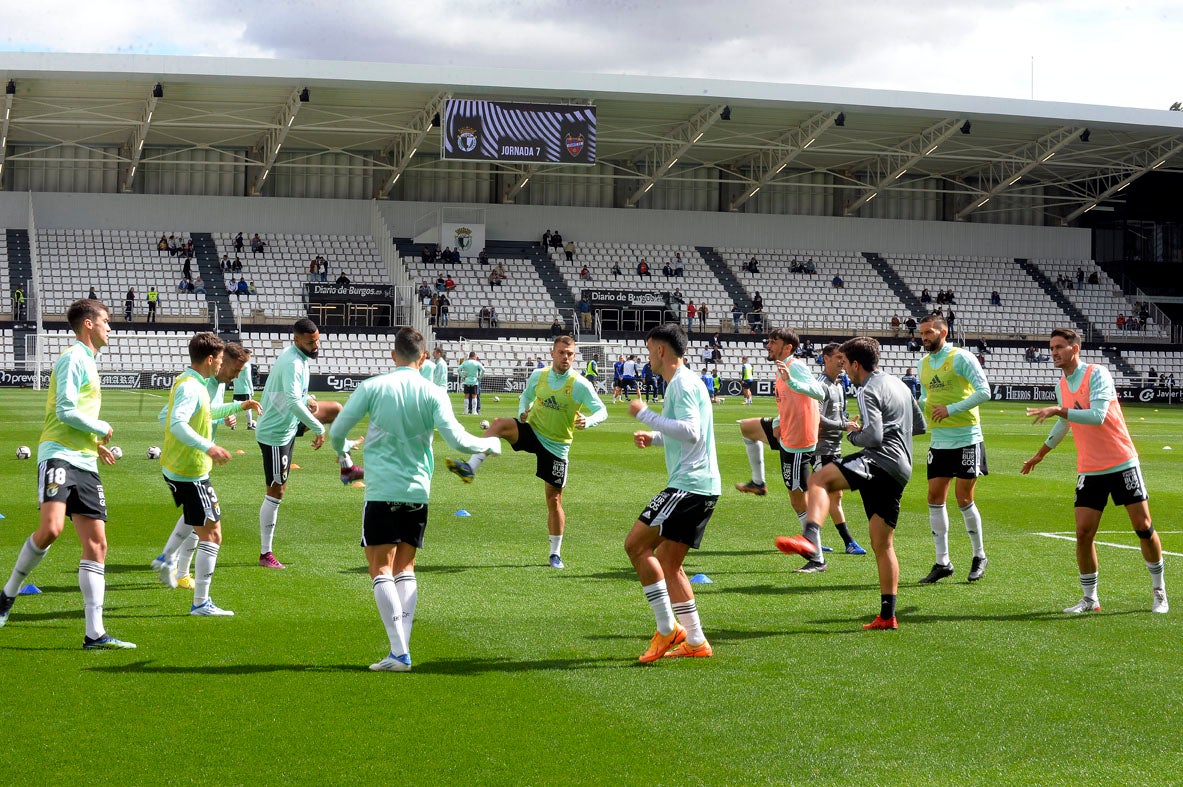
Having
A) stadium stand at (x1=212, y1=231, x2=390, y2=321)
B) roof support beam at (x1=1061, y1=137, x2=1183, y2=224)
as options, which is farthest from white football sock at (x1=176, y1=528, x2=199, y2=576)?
roof support beam at (x1=1061, y1=137, x2=1183, y2=224)

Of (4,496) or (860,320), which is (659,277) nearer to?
(860,320)

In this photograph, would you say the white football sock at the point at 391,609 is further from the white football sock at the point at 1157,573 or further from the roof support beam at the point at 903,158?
the roof support beam at the point at 903,158

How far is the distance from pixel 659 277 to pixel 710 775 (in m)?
56.0

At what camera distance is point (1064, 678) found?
24.0 ft

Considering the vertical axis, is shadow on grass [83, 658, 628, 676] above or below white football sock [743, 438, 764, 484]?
below

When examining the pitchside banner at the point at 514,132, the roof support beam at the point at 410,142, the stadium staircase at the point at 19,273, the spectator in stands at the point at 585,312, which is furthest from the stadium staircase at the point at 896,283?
the stadium staircase at the point at 19,273

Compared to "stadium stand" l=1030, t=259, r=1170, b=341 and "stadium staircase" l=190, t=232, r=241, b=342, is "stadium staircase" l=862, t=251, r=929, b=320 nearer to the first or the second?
"stadium stand" l=1030, t=259, r=1170, b=341

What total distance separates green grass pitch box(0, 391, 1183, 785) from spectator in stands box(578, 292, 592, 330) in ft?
139

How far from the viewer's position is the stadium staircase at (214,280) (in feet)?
167

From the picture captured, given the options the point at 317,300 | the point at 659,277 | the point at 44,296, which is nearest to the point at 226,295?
the point at 317,300

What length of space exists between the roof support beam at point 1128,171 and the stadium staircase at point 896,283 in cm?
1137

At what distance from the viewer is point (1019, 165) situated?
61406 millimetres

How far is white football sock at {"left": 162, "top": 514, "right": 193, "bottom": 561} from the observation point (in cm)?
965

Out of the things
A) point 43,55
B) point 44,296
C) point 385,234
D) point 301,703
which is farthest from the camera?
point 385,234
